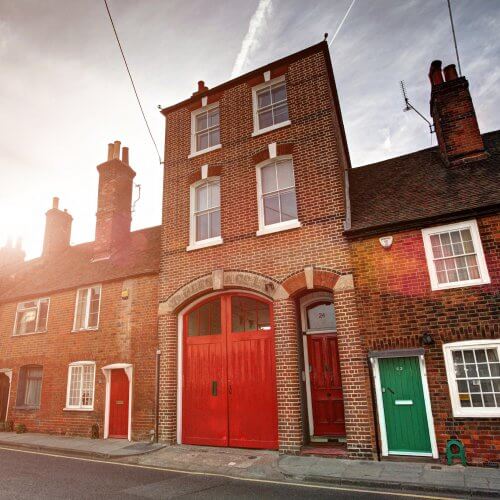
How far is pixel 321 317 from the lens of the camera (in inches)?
437

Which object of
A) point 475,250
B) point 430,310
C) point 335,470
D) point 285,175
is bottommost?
point 335,470

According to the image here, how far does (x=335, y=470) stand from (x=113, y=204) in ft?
44.6

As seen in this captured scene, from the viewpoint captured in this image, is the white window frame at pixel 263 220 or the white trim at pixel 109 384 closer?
the white window frame at pixel 263 220

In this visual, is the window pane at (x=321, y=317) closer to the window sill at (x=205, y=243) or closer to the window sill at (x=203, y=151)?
the window sill at (x=205, y=243)

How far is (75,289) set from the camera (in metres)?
15.3

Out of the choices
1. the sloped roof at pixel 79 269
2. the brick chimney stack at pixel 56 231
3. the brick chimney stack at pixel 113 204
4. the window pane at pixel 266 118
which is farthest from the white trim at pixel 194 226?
the brick chimney stack at pixel 56 231

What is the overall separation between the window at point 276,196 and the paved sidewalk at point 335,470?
5941mm

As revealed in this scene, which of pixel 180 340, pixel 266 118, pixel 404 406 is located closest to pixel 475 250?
pixel 404 406

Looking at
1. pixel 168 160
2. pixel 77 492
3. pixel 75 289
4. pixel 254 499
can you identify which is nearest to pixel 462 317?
pixel 254 499

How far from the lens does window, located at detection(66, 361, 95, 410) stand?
13.5m

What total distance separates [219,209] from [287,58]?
5.55 m

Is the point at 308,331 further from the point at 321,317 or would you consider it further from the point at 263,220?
the point at 263,220

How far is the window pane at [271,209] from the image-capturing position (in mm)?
11531

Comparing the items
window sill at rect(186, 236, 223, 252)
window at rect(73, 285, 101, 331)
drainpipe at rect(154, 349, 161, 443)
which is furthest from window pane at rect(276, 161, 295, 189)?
window at rect(73, 285, 101, 331)
